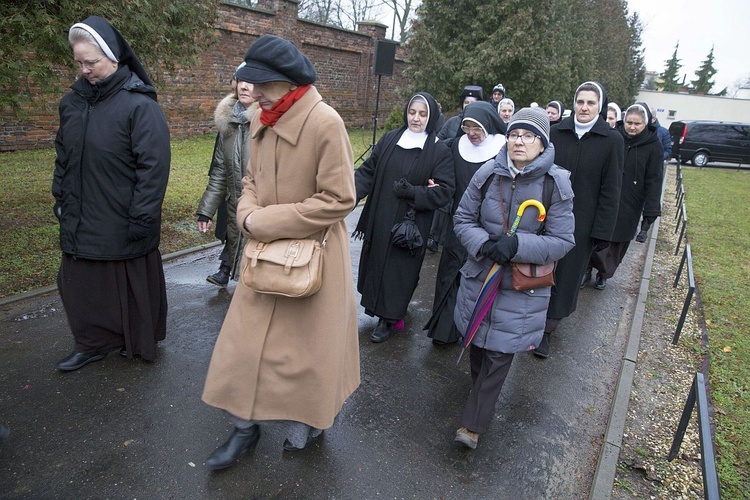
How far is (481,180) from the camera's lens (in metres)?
3.29

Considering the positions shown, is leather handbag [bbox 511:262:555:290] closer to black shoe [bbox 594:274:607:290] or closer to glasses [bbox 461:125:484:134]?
glasses [bbox 461:125:484:134]

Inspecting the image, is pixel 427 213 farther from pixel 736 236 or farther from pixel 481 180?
pixel 736 236

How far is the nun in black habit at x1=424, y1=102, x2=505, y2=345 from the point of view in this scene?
4.47 meters

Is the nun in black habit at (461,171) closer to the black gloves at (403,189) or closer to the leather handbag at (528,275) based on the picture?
the black gloves at (403,189)

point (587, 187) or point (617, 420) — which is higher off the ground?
point (587, 187)

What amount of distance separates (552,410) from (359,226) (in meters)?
2.12

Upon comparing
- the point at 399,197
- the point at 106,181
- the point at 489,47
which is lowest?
the point at 399,197

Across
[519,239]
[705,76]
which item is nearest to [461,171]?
[519,239]

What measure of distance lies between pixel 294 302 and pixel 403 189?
184 centimetres

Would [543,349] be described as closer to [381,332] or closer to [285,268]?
[381,332]

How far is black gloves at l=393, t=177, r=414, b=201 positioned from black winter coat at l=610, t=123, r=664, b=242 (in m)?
3.16

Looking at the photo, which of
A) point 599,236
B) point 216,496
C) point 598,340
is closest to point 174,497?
point 216,496

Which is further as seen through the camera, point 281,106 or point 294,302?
point 294,302

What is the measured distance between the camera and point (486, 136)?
4570 mm
